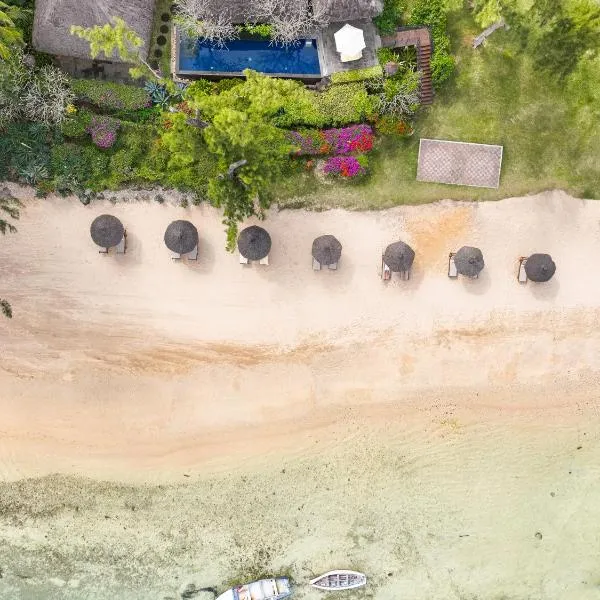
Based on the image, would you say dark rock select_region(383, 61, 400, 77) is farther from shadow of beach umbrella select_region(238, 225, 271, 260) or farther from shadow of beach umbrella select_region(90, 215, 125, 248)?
shadow of beach umbrella select_region(90, 215, 125, 248)

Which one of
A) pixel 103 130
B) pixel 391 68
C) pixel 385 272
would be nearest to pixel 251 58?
pixel 391 68

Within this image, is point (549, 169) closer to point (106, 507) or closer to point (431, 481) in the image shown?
point (431, 481)

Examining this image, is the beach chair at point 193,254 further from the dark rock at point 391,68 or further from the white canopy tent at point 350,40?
the dark rock at point 391,68

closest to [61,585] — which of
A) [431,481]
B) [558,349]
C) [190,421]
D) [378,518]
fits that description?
[190,421]

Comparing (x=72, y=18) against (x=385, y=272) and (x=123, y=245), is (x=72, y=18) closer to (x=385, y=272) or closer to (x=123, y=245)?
(x=123, y=245)

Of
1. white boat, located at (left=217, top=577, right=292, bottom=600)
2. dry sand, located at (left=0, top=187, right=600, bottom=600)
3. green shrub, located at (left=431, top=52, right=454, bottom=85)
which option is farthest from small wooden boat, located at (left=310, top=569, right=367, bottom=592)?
green shrub, located at (left=431, top=52, right=454, bottom=85)

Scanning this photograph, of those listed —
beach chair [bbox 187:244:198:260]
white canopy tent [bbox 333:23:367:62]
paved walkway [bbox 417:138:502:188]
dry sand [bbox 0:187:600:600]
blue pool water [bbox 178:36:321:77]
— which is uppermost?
blue pool water [bbox 178:36:321:77]
